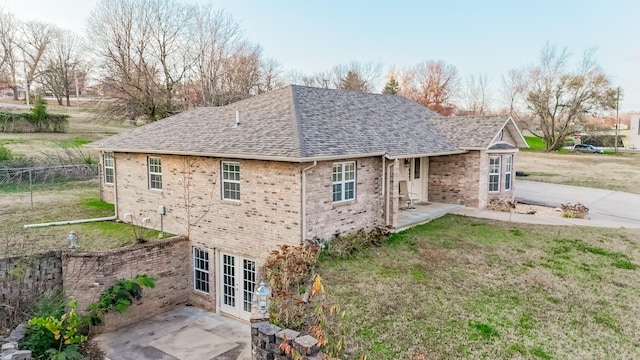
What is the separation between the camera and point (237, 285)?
12.0 m

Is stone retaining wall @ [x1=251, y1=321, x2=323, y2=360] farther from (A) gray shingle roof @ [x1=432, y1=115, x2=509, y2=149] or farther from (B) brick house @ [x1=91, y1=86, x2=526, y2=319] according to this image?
(A) gray shingle roof @ [x1=432, y1=115, x2=509, y2=149]

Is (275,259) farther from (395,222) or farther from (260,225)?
(395,222)

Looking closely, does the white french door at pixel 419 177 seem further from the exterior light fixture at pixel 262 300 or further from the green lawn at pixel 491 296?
the exterior light fixture at pixel 262 300

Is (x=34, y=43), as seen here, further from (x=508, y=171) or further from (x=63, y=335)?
(x=508, y=171)

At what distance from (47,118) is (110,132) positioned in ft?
16.3

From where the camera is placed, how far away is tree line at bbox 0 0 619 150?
32.3 meters

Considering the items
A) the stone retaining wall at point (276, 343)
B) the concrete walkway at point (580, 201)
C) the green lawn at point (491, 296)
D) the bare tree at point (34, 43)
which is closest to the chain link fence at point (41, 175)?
the stone retaining wall at point (276, 343)

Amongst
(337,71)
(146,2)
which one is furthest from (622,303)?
(337,71)

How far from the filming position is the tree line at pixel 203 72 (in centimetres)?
3231

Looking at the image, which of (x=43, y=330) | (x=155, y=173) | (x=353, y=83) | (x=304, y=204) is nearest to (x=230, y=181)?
(x=304, y=204)

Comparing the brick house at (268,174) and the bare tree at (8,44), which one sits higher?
the bare tree at (8,44)

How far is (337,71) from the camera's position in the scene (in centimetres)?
6228

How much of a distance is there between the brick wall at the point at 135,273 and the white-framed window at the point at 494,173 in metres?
12.9

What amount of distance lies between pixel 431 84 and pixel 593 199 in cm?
3864
